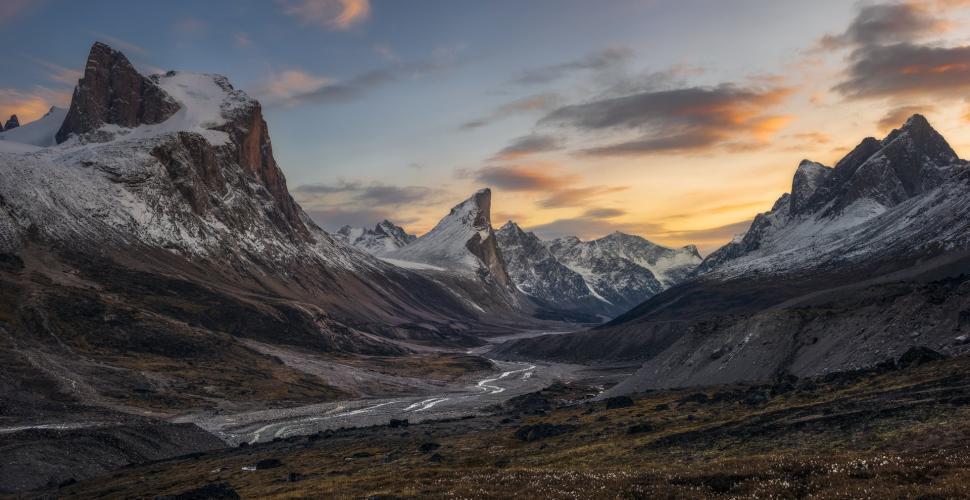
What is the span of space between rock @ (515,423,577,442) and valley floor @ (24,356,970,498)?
0.18 meters

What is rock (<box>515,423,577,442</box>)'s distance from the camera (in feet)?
247

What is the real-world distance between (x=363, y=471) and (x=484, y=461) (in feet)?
35.8

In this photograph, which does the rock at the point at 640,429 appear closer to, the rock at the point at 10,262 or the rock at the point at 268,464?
the rock at the point at 268,464

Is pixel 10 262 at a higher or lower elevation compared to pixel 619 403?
higher

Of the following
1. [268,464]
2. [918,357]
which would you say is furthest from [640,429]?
[268,464]

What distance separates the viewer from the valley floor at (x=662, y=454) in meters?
28.0

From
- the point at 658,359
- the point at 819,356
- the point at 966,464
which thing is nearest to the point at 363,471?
the point at 966,464

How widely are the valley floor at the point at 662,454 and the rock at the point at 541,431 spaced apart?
18cm

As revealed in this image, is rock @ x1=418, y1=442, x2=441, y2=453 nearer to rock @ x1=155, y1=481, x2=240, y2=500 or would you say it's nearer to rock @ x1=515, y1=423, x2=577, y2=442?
rock @ x1=515, y1=423, x2=577, y2=442

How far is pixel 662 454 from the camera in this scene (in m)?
48.8

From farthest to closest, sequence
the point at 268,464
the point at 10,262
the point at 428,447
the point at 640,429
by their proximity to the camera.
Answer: the point at 10,262 → the point at 428,447 → the point at 268,464 → the point at 640,429

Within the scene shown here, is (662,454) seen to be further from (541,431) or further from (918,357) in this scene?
(918,357)

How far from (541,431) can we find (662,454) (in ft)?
95.7

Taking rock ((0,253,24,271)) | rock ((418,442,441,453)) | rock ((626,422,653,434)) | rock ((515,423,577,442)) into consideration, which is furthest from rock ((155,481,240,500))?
rock ((0,253,24,271))
